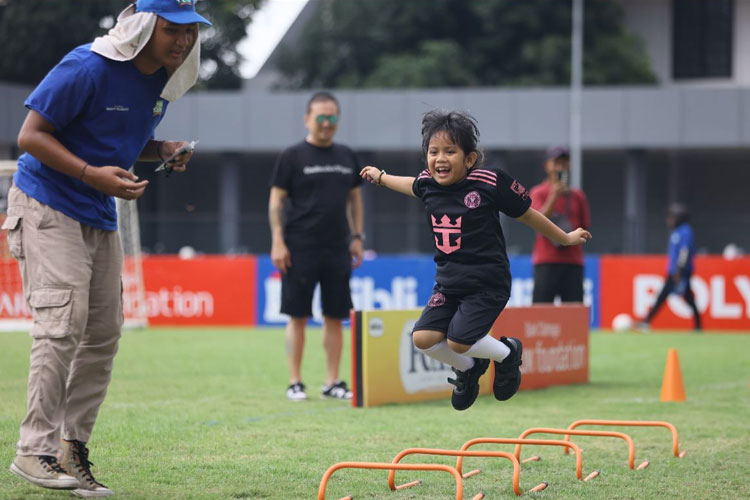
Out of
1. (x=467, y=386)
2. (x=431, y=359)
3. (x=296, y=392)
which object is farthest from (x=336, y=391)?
(x=467, y=386)

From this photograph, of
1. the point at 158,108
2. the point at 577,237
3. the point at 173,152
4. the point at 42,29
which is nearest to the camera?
the point at 158,108

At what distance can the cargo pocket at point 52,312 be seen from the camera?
4.64m

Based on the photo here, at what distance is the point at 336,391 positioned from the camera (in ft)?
29.2

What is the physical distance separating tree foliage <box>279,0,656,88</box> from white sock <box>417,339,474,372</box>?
111 ft

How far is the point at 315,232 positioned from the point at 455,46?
108 ft

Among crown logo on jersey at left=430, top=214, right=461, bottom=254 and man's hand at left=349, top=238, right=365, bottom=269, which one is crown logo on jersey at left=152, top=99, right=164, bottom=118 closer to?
crown logo on jersey at left=430, top=214, right=461, bottom=254

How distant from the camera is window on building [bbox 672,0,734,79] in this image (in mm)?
40438

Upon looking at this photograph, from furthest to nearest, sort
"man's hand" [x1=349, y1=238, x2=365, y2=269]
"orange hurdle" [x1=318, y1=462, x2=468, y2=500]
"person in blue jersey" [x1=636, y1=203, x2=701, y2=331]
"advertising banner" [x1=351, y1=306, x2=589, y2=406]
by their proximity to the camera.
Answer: "person in blue jersey" [x1=636, y1=203, x2=701, y2=331] → "man's hand" [x1=349, y1=238, x2=365, y2=269] → "advertising banner" [x1=351, y1=306, x2=589, y2=406] → "orange hurdle" [x1=318, y1=462, x2=468, y2=500]

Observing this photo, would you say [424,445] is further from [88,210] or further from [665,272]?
[665,272]

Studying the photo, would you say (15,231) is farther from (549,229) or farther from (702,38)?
(702,38)

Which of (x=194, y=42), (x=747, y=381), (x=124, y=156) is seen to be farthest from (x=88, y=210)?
(x=747, y=381)

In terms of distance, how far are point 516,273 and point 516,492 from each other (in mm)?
13268

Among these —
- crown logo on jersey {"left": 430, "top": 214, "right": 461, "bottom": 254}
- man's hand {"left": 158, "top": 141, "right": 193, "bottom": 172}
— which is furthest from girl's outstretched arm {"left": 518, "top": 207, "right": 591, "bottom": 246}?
man's hand {"left": 158, "top": 141, "right": 193, "bottom": 172}

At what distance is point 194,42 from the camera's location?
5.09 metres
